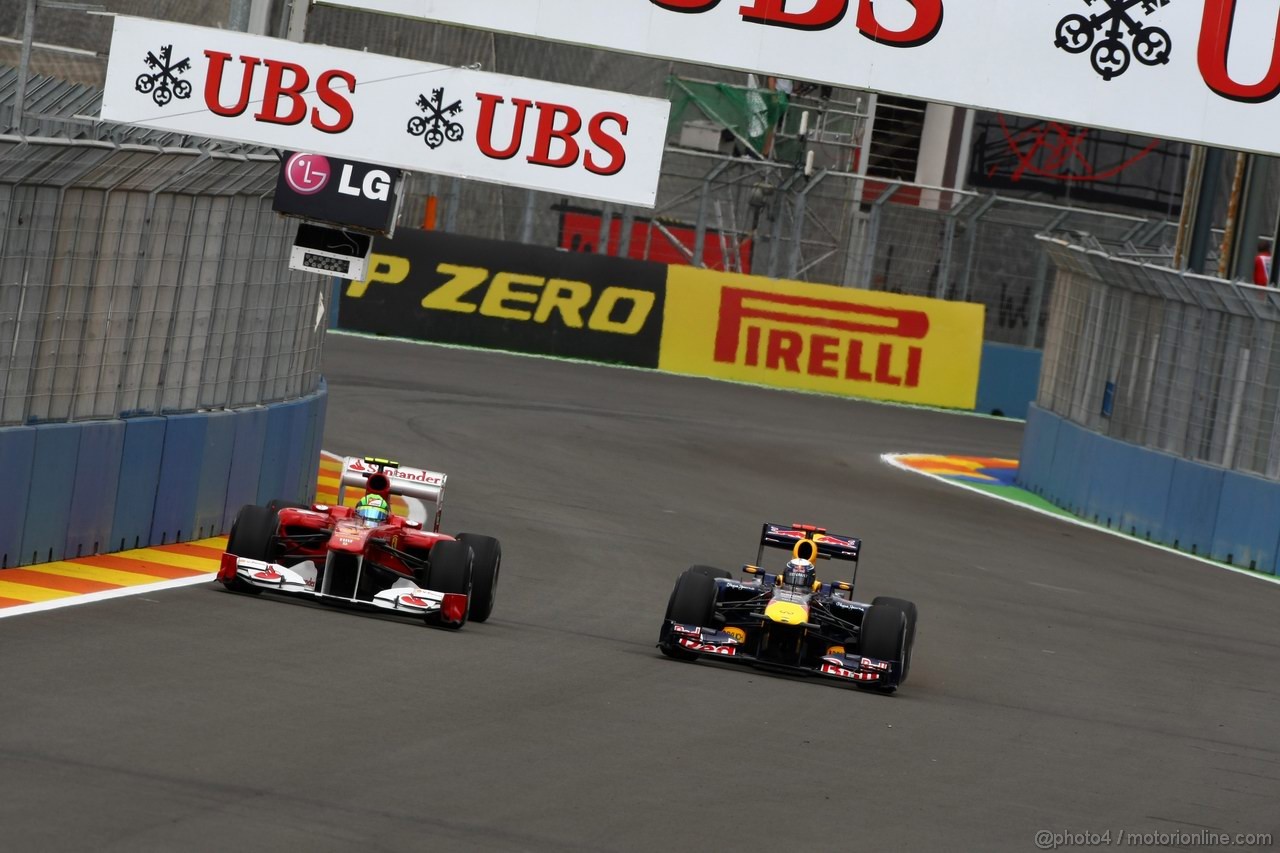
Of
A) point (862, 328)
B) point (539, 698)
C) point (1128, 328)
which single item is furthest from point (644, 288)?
point (539, 698)

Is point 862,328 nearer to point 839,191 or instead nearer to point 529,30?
point 839,191

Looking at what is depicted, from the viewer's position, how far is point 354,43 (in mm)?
38344

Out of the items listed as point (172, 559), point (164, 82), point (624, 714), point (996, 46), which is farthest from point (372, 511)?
point (996, 46)

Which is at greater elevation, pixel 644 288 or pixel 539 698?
pixel 644 288

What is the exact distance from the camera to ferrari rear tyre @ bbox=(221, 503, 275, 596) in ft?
39.2

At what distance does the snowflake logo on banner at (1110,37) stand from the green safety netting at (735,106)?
20.0m

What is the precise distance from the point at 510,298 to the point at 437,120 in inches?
712

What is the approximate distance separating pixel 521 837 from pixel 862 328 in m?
25.5

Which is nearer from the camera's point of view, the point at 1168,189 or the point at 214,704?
the point at 214,704

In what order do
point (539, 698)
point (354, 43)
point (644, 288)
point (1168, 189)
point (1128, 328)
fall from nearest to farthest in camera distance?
1. point (539, 698)
2. point (1128, 328)
3. point (644, 288)
4. point (354, 43)
5. point (1168, 189)

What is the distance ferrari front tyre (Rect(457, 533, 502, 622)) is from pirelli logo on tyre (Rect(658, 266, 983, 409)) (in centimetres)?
1997

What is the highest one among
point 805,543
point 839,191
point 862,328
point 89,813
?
point 839,191

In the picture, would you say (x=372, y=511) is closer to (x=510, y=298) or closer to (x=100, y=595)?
(x=100, y=595)

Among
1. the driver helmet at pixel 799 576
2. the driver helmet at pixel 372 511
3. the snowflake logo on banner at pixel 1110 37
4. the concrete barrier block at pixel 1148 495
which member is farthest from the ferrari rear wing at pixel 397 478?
the concrete barrier block at pixel 1148 495
